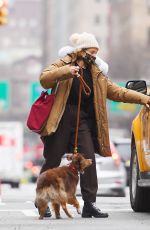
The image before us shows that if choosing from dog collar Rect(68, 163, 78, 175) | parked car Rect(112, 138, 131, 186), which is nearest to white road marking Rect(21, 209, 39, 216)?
dog collar Rect(68, 163, 78, 175)

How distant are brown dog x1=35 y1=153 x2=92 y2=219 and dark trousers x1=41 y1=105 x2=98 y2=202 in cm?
32

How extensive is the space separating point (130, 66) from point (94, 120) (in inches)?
3989

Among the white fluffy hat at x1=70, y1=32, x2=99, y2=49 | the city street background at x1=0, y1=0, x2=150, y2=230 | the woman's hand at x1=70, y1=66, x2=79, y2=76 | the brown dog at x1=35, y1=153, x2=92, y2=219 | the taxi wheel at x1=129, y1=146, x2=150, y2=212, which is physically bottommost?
the city street background at x1=0, y1=0, x2=150, y2=230

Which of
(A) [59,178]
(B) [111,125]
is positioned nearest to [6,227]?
(A) [59,178]

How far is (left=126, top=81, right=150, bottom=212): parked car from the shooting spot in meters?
13.2

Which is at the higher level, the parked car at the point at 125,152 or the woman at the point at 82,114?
the woman at the point at 82,114

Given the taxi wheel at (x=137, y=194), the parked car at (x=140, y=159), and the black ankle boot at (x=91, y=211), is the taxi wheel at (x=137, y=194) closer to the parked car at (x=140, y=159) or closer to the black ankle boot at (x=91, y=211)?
the parked car at (x=140, y=159)

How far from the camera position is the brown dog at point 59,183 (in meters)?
12.4

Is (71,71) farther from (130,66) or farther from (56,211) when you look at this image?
(130,66)

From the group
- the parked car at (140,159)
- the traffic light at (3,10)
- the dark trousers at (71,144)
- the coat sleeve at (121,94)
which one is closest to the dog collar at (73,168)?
the dark trousers at (71,144)

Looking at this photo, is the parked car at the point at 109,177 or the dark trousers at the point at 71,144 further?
the parked car at the point at 109,177

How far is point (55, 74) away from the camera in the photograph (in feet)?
42.0

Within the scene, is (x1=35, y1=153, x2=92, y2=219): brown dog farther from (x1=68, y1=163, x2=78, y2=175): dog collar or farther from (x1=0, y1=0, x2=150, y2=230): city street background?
(x1=0, y1=0, x2=150, y2=230): city street background

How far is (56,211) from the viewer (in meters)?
12.8
